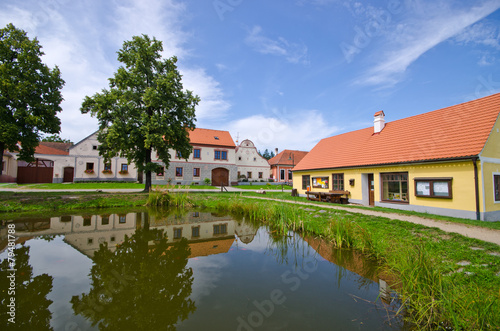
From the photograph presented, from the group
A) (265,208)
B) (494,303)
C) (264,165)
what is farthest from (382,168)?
(264,165)

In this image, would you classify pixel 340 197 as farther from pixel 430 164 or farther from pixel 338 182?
pixel 430 164

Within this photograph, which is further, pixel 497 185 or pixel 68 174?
pixel 68 174

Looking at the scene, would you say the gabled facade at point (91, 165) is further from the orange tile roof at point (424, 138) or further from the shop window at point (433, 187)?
the shop window at point (433, 187)

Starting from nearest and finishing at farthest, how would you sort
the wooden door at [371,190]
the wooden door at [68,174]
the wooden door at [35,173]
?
the wooden door at [371,190]
the wooden door at [35,173]
the wooden door at [68,174]

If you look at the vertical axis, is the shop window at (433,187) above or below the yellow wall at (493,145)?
below

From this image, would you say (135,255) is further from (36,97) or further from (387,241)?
(36,97)

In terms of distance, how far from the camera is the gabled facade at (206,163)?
95.5ft

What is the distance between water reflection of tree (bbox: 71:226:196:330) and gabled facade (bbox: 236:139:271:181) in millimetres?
29803

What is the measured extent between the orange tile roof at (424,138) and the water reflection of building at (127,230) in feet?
32.2

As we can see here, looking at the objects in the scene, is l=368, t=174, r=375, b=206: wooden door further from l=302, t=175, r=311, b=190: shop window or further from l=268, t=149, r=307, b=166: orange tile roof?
l=268, t=149, r=307, b=166: orange tile roof

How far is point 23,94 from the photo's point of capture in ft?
41.7

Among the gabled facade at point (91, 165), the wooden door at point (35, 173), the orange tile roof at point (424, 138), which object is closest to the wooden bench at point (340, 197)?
the orange tile roof at point (424, 138)

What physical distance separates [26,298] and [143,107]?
16.1 meters

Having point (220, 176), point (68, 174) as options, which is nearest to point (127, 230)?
point (220, 176)
